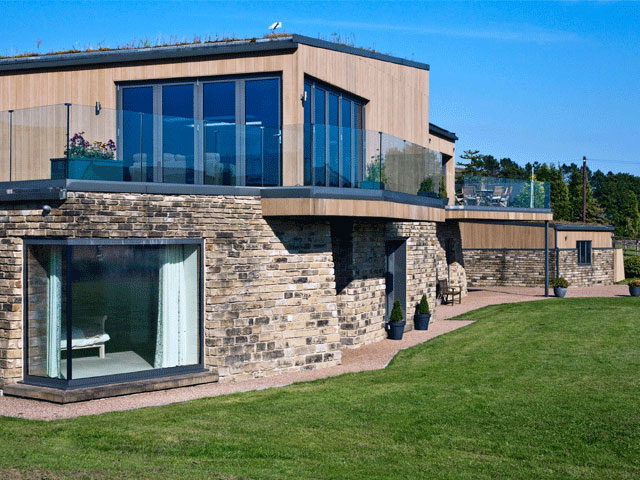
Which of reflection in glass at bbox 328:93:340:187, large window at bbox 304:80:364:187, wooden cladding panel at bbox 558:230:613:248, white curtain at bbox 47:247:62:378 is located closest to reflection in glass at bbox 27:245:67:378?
white curtain at bbox 47:247:62:378

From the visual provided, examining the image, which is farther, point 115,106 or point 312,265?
point 115,106

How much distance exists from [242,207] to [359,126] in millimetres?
6894

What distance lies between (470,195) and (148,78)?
53.9ft

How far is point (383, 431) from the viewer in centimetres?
1138

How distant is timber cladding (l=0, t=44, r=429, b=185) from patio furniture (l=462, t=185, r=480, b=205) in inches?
375

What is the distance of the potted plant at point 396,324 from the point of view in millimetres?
21562

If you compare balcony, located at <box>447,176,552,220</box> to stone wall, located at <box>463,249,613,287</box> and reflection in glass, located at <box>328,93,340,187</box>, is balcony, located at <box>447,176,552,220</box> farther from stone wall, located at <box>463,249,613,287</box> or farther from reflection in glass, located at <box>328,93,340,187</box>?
reflection in glass, located at <box>328,93,340,187</box>

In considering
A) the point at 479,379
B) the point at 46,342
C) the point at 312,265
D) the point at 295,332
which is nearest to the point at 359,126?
the point at 312,265

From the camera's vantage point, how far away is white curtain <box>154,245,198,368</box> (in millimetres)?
15008

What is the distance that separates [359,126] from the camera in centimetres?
2147

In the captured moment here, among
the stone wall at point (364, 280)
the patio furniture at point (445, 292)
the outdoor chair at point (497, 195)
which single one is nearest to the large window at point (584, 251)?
the outdoor chair at point (497, 195)

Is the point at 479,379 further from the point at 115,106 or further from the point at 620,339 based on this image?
the point at 115,106

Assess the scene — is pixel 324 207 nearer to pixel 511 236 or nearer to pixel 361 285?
pixel 361 285

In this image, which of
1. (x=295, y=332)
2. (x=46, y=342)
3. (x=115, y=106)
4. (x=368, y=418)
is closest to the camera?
(x=368, y=418)
